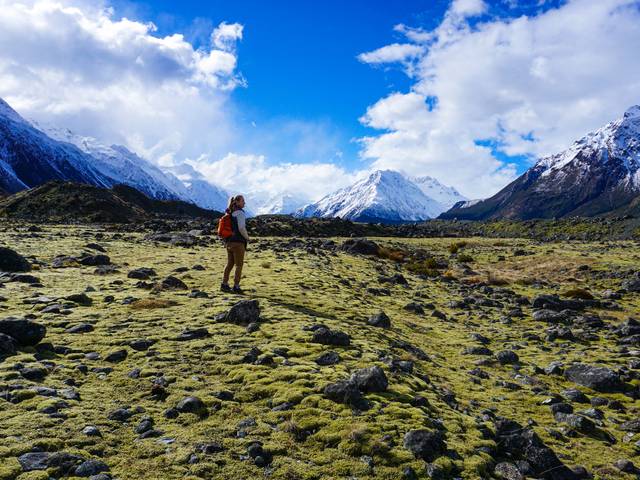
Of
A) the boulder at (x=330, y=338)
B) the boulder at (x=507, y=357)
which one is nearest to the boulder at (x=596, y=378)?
the boulder at (x=507, y=357)

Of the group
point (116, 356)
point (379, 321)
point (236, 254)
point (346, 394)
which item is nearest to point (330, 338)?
point (346, 394)

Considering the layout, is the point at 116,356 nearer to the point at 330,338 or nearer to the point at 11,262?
the point at 330,338

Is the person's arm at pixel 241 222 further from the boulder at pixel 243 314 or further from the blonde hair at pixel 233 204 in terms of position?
the boulder at pixel 243 314

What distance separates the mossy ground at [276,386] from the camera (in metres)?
7.85

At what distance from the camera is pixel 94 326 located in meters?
14.3

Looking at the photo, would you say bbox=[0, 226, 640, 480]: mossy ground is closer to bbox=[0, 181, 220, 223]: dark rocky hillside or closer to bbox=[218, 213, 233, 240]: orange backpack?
bbox=[218, 213, 233, 240]: orange backpack

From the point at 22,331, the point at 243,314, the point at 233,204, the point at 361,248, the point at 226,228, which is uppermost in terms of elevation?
the point at 233,204

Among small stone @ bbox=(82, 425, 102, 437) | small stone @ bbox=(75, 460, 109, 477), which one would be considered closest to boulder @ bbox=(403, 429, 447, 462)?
small stone @ bbox=(75, 460, 109, 477)

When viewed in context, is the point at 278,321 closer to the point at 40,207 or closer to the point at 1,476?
the point at 1,476

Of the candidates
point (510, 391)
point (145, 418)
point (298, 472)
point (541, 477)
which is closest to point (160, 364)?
point (145, 418)

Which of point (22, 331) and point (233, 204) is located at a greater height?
point (233, 204)

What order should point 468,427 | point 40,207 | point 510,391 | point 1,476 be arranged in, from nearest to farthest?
point 1,476 → point 468,427 → point 510,391 → point 40,207

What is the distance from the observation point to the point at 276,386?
1067cm

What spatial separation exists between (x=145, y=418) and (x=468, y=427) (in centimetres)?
719
